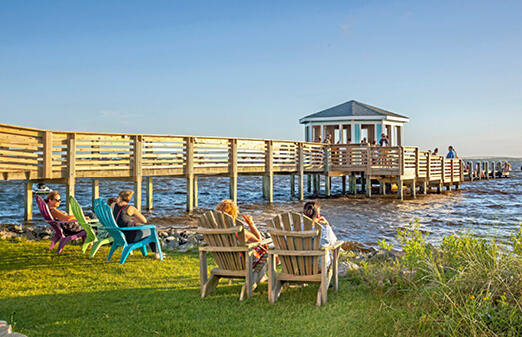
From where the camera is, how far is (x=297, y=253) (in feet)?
15.8

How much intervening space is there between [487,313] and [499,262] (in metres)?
1.02

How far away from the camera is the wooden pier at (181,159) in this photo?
39.1 feet

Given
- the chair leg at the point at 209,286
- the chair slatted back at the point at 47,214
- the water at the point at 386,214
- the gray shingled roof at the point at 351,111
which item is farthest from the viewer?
the gray shingled roof at the point at 351,111

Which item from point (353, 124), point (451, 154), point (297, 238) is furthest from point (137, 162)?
point (451, 154)

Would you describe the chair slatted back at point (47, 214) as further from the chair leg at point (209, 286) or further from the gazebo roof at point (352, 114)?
the gazebo roof at point (352, 114)

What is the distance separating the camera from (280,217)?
15.7 ft

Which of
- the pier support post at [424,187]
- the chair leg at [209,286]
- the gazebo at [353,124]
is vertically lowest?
the chair leg at [209,286]

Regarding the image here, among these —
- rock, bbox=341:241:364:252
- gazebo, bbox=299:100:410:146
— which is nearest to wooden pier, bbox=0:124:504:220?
gazebo, bbox=299:100:410:146

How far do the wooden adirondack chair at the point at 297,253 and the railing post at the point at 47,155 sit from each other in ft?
29.4

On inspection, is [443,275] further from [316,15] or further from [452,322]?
[316,15]

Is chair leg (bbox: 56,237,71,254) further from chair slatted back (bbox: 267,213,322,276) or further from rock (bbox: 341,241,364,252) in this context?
rock (bbox: 341,241,364,252)

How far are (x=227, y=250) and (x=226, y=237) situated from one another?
136 mm

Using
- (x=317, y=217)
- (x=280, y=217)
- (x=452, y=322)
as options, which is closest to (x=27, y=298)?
(x=280, y=217)

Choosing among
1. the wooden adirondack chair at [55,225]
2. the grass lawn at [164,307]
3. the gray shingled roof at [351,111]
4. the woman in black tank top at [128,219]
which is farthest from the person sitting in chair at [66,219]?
the gray shingled roof at [351,111]
